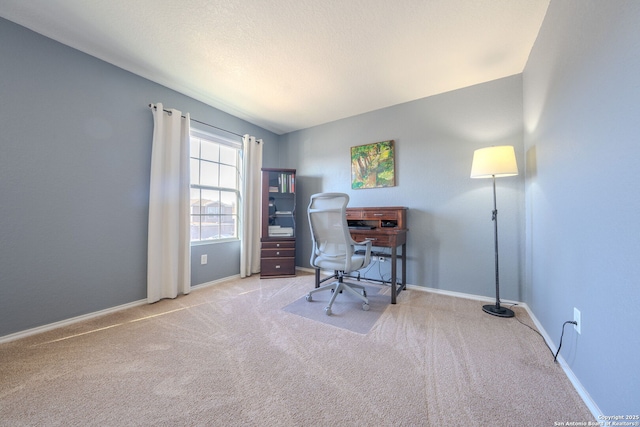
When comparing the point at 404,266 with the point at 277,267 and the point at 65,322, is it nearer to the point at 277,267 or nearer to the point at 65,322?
the point at 277,267

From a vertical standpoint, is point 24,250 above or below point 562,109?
below

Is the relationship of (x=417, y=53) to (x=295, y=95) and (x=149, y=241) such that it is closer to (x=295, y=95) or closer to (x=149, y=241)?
(x=295, y=95)

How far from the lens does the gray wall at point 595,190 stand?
854 mm

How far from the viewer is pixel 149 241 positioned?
240 cm

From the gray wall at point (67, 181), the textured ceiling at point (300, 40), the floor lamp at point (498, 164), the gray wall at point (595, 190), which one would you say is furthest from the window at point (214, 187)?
the gray wall at point (595, 190)

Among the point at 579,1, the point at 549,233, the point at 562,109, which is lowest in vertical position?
the point at 549,233

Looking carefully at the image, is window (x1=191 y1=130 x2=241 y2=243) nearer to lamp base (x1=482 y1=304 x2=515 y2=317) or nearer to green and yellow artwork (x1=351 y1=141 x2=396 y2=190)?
green and yellow artwork (x1=351 y1=141 x2=396 y2=190)

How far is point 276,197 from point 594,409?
11.9 ft

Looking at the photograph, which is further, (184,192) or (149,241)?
(184,192)

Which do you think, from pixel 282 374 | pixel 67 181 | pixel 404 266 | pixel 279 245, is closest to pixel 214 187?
pixel 279 245

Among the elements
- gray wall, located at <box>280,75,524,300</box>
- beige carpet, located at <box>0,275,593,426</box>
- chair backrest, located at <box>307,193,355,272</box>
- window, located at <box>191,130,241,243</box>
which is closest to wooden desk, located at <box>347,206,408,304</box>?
gray wall, located at <box>280,75,524,300</box>

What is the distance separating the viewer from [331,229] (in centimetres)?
229

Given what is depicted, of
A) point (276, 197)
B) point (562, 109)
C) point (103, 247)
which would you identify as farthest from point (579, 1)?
point (103, 247)

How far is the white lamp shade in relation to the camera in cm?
200
